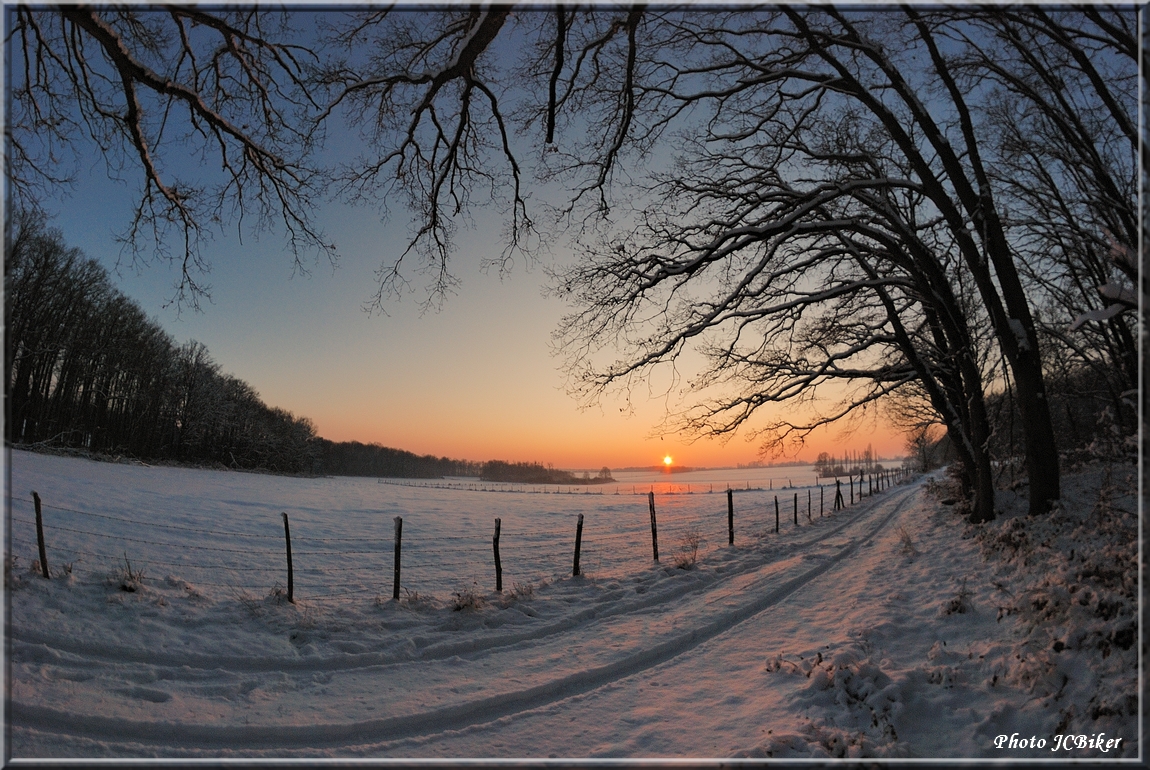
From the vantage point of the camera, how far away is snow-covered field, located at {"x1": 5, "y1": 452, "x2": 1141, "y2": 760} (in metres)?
3.87

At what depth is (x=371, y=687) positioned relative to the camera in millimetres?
5211

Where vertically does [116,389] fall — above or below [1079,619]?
above

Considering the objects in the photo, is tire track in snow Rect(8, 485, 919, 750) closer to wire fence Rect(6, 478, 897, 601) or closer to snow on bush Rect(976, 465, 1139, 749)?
wire fence Rect(6, 478, 897, 601)

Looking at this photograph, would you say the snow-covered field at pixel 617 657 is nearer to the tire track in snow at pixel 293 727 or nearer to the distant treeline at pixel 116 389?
the tire track in snow at pixel 293 727

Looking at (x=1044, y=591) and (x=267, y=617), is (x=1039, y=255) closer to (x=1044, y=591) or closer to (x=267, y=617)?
(x=1044, y=591)

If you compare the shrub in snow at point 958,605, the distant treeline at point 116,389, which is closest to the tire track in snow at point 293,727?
the shrub in snow at point 958,605

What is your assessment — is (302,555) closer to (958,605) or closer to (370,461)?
(958,605)

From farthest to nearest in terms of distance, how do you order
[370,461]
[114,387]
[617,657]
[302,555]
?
1. [370,461]
2. [114,387]
3. [302,555]
4. [617,657]

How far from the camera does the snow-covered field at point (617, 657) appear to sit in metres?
3.87

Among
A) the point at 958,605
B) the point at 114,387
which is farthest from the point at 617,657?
the point at 114,387

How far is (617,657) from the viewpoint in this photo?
227 inches

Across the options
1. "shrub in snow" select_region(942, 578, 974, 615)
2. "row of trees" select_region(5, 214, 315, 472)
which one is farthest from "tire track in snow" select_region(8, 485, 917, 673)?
"row of trees" select_region(5, 214, 315, 472)

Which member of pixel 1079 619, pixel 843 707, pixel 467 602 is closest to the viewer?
pixel 843 707

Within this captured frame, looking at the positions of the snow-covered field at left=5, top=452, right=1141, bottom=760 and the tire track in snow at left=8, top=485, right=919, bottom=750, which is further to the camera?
the tire track in snow at left=8, top=485, right=919, bottom=750
